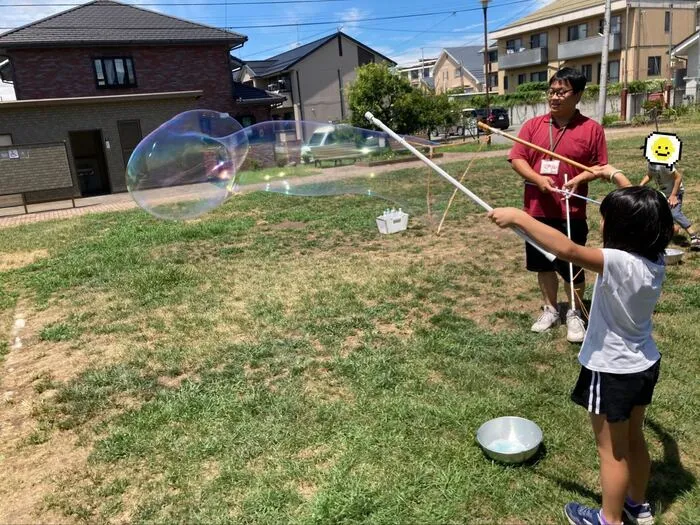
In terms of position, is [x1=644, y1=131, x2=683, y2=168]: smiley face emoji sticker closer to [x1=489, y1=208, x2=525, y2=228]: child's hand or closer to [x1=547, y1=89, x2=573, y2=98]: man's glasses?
[x1=547, y1=89, x2=573, y2=98]: man's glasses

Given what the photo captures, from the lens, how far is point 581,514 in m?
2.18

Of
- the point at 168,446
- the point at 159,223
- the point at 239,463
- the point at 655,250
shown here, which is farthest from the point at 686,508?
the point at 159,223

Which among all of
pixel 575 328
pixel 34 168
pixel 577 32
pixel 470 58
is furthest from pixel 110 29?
pixel 470 58

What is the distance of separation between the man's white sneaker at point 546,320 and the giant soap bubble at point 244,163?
1178 mm

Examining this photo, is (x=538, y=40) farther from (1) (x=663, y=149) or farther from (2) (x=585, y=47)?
(1) (x=663, y=149)

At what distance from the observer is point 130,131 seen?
690 inches

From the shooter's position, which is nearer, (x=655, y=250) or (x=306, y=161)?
(x=655, y=250)

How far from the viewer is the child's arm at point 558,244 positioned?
5.94 ft

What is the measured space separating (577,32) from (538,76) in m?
4.93

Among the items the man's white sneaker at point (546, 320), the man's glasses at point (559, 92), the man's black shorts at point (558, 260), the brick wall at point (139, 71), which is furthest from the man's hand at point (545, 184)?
the brick wall at point (139, 71)

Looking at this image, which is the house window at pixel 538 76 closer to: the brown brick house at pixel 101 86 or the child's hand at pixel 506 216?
the brown brick house at pixel 101 86

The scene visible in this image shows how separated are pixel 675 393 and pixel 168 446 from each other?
9.34 ft

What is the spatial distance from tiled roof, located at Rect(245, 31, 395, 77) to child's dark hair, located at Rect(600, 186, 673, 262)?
35790 millimetres

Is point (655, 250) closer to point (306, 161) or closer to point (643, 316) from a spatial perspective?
point (643, 316)
